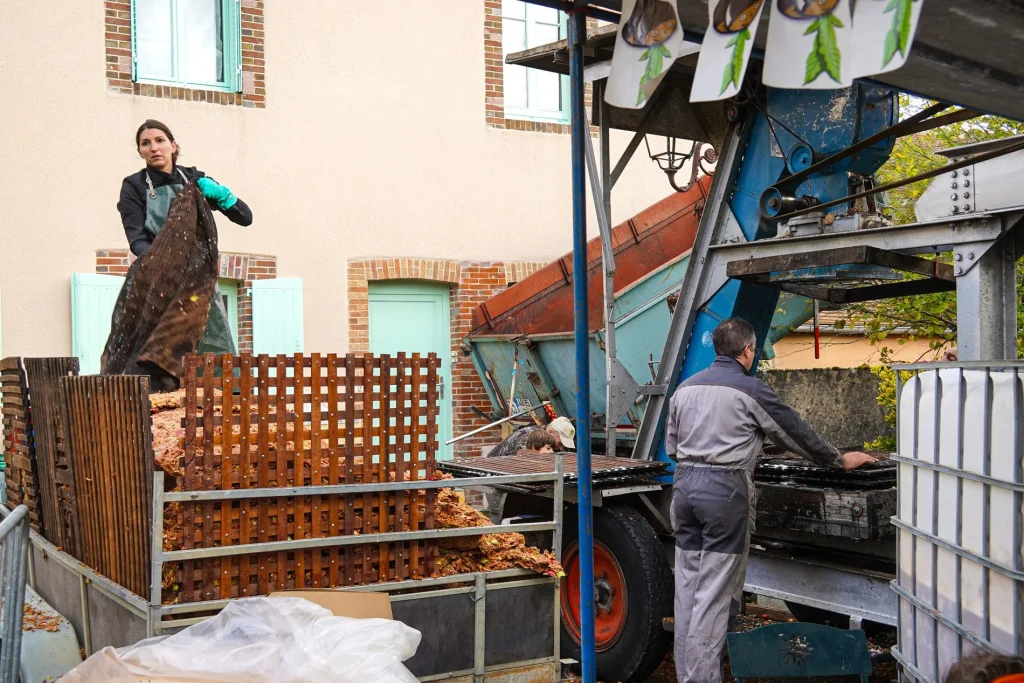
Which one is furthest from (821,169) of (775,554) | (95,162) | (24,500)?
(95,162)

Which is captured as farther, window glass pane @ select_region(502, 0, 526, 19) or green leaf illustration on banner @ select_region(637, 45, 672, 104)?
window glass pane @ select_region(502, 0, 526, 19)

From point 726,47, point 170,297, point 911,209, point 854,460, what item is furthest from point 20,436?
point 911,209

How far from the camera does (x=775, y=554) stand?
557 centimetres

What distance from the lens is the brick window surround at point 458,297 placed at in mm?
10781

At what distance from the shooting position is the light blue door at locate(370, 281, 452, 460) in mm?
11102

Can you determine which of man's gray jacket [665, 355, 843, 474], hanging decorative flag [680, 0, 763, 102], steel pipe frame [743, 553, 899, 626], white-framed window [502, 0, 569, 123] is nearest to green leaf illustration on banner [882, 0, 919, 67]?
hanging decorative flag [680, 0, 763, 102]

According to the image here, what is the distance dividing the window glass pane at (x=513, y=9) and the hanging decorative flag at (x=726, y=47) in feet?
30.8

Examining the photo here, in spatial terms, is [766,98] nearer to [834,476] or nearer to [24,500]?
[834,476]

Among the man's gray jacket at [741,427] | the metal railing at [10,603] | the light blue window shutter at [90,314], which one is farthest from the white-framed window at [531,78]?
the metal railing at [10,603]

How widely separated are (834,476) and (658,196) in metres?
7.71

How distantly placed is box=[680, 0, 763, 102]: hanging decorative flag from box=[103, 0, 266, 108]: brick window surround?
8143mm

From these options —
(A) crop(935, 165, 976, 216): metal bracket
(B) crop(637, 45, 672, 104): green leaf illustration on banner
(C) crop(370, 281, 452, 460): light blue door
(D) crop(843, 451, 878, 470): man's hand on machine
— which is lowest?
(D) crop(843, 451, 878, 470): man's hand on machine

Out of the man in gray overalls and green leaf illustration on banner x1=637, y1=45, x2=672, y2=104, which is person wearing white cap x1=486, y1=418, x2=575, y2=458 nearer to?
the man in gray overalls

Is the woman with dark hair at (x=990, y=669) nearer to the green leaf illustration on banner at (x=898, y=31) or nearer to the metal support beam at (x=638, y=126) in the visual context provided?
the green leaf illustration on banner at (x=898, y=31)
